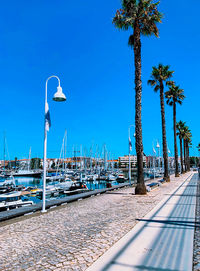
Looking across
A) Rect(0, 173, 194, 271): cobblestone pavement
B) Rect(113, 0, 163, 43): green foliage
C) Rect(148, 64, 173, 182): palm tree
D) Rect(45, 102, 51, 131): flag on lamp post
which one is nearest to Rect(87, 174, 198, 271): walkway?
Rect(0, 173, 194, 271): cobblestone pavement

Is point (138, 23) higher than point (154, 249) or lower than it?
higher

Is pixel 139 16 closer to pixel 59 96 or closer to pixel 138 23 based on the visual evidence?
pixel 138 23

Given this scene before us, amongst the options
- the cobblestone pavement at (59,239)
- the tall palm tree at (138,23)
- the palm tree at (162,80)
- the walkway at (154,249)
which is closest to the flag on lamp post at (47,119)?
the cobblestone pavement at (59,239)

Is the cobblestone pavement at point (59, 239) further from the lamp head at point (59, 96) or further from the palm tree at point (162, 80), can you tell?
the palm tree at point (162, 80)

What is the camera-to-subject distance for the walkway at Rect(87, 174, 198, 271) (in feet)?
12.7

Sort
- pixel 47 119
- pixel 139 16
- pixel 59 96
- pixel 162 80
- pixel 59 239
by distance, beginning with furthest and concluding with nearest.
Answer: pixel 162 80 → pixel 139 16 → pixel 47 119 → pixel 59 96 → pixel 59 239

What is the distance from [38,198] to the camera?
28.5 meters

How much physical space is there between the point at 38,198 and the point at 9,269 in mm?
26354

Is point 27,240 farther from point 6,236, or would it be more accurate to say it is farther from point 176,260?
point 176,260

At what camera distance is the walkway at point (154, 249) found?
3.87m

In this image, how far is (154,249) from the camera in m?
4.65

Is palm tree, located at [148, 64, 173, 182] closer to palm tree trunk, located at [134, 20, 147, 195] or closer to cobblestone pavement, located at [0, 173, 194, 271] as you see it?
palm tree trunk, located at [134, 20, 147, 195]

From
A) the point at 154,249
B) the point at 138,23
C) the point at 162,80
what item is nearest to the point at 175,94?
the point at 162,80

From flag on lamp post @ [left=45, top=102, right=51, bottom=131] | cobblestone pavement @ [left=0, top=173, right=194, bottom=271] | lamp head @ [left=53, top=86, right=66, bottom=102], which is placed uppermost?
lamp head @ [left=53, top=86, right=66, bottom=102]
